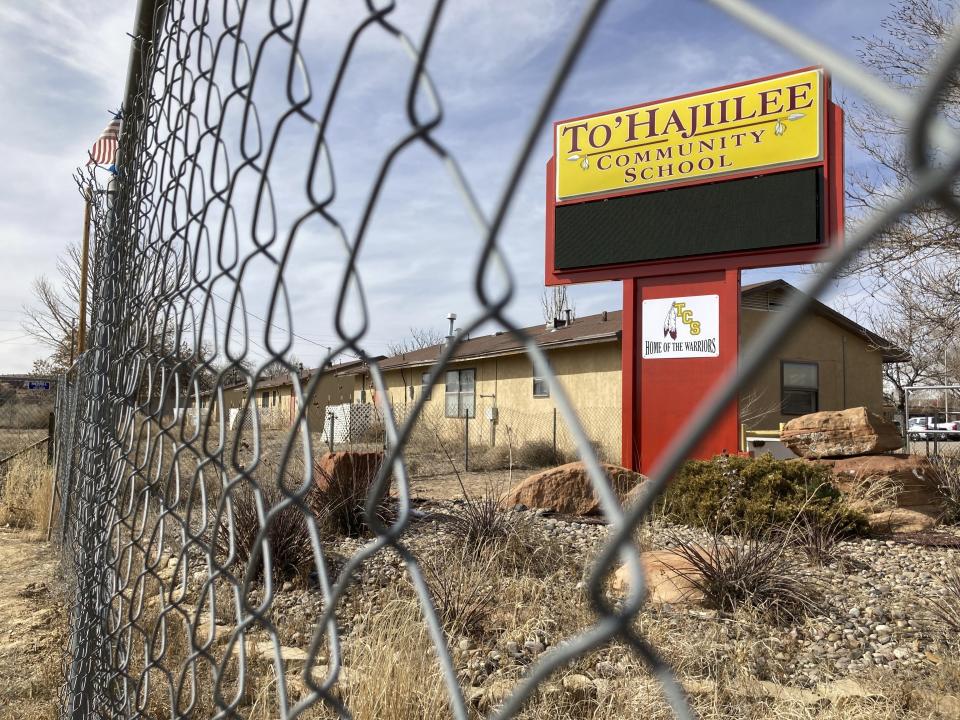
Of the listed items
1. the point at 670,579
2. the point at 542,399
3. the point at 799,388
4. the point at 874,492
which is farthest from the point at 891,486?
the point at 542,399

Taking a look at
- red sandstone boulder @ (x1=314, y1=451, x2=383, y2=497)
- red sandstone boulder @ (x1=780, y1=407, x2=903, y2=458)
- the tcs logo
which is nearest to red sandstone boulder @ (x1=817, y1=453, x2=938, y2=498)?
red sandstone boulder @ (x1=780, y1=407, x2=903, y2=458)

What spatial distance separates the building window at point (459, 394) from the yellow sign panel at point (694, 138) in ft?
33.9

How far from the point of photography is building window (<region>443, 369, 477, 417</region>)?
22547 millimetres

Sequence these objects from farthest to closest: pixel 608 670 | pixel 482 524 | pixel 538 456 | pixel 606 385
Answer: pixel 606 385
pixel 538 456
pixel 482 524
pixel 608 670

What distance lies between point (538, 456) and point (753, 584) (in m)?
12.4

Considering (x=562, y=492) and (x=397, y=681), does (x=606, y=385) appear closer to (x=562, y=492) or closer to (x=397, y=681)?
(x=562, y=492)

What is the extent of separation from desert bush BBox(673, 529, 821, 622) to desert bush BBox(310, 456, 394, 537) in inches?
125

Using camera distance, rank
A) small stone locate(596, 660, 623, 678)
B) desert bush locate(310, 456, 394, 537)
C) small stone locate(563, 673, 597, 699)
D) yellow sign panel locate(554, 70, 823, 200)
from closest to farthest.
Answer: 1. small stone locate(563, 673, 597, 699)
2. small stone locate(596, 660, 623, 678)
3. desert bush locate(310, 456, 394, 537)
4. yellow sign panel locate(554, 70, 823, 200)

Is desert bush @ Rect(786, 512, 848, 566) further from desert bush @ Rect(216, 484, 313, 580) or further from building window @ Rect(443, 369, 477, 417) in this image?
building window @ Rect(443, 369, 477, 417)

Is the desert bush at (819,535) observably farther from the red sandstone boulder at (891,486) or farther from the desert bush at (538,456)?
the desert bush at (538,456)

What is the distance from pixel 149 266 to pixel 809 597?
12.9 ft

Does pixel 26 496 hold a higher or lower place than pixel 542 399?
lower

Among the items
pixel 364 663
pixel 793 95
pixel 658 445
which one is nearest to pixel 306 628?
pixel 364 663

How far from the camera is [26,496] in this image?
25.3ft
